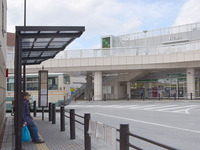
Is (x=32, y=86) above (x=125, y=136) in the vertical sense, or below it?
above

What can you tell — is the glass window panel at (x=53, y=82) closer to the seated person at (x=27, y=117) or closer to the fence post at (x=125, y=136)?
the seated person at (x=27, y=117)

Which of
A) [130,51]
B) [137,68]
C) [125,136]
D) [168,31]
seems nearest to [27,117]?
[125,136]

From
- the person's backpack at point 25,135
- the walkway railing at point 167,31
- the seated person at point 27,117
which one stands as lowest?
the person's backpack at point 25,135

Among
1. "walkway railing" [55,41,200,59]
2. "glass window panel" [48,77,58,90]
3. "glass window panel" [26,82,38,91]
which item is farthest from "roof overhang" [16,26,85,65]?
"walkway railing" [55,41,200,59]

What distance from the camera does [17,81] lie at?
22.1 ft

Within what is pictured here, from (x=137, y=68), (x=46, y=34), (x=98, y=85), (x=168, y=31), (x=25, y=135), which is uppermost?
(x=168, y=31)

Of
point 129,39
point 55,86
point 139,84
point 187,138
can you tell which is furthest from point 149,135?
point 129,39

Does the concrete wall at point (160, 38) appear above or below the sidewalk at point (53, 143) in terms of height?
above

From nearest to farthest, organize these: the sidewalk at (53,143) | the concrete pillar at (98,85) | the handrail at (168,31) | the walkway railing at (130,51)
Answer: the sidewalk at (53,143), the walkway railing at (130,51), the concrete pillar at (98,85), the handrail at (168,31)

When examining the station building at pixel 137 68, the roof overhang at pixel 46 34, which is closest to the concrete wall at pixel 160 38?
A: the station building at pixel 137 68

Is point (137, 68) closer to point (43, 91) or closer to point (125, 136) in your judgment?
point (43, 91)

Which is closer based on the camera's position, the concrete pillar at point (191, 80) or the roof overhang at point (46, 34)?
the roof overhang at point (46, 34)

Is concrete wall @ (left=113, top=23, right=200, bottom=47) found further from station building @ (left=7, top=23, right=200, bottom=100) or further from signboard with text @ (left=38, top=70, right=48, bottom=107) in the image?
signboard with text @ (left=38, top=70, right=48, bottom=107)

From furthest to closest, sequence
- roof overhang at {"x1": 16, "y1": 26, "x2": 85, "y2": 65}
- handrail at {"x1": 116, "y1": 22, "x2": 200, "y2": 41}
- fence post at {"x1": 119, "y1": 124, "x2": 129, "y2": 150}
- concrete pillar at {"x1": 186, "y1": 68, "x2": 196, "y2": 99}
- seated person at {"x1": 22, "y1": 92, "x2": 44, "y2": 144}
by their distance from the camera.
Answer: handrail at {"x1": 116, "y1": 22, "x2": 200, "y2": 41}, concrete pillar at {"x1": 186, "y1": 68, "x2": 196, "y2": 99}, seated person at {"x1": 22, "y1": 92, "x2": 44, "y2": 144}, roof overhang at {"x1": 16, "y1": 26, "x2": 85, "y2": 65}, fence post at {"x1": 119, "y1": 124, "x2": 129, "y2": 150}
